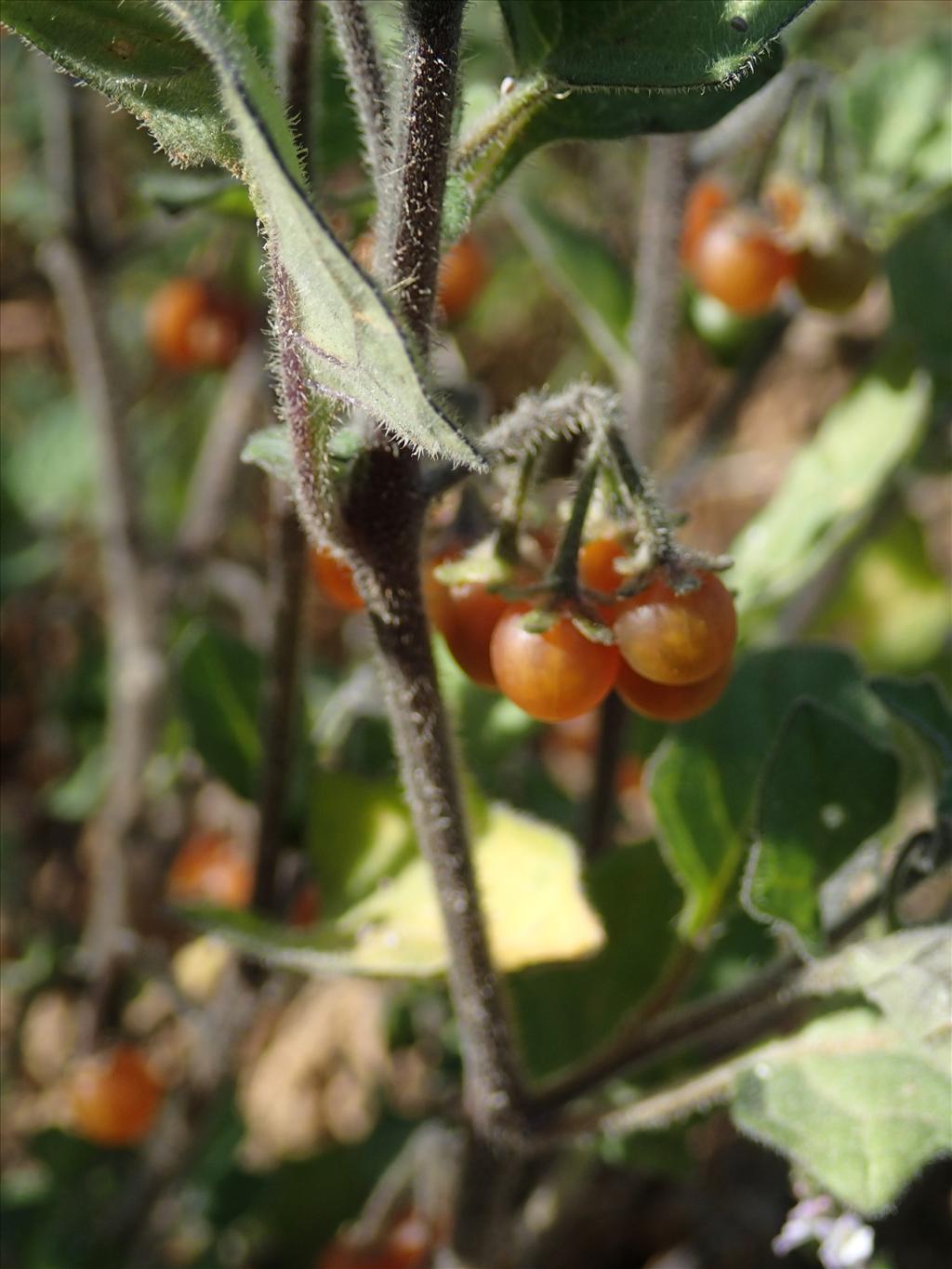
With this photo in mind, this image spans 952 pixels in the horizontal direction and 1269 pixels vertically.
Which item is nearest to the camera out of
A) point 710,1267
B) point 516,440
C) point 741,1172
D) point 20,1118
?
point 516,440

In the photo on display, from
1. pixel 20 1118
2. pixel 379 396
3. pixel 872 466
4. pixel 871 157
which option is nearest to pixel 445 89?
pixel 379 396

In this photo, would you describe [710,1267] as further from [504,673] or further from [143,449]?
[143,449]

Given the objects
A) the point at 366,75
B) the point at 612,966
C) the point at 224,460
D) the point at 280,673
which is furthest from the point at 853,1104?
the point at 224,460

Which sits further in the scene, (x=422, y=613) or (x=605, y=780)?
(x=605, y=780)

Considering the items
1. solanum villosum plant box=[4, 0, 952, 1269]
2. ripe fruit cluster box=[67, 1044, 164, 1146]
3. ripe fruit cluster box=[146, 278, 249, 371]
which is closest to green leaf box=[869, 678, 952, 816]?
solanum villosum plant box=[4, 0, 952, 1269]

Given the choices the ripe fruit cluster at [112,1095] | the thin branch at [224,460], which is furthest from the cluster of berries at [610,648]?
the thin branch at [224,460]

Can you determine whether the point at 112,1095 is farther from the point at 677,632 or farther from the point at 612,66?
the point at 612,66

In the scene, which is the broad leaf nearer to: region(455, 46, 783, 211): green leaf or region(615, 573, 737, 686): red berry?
region(455, 46, 783, 211): green leaf
